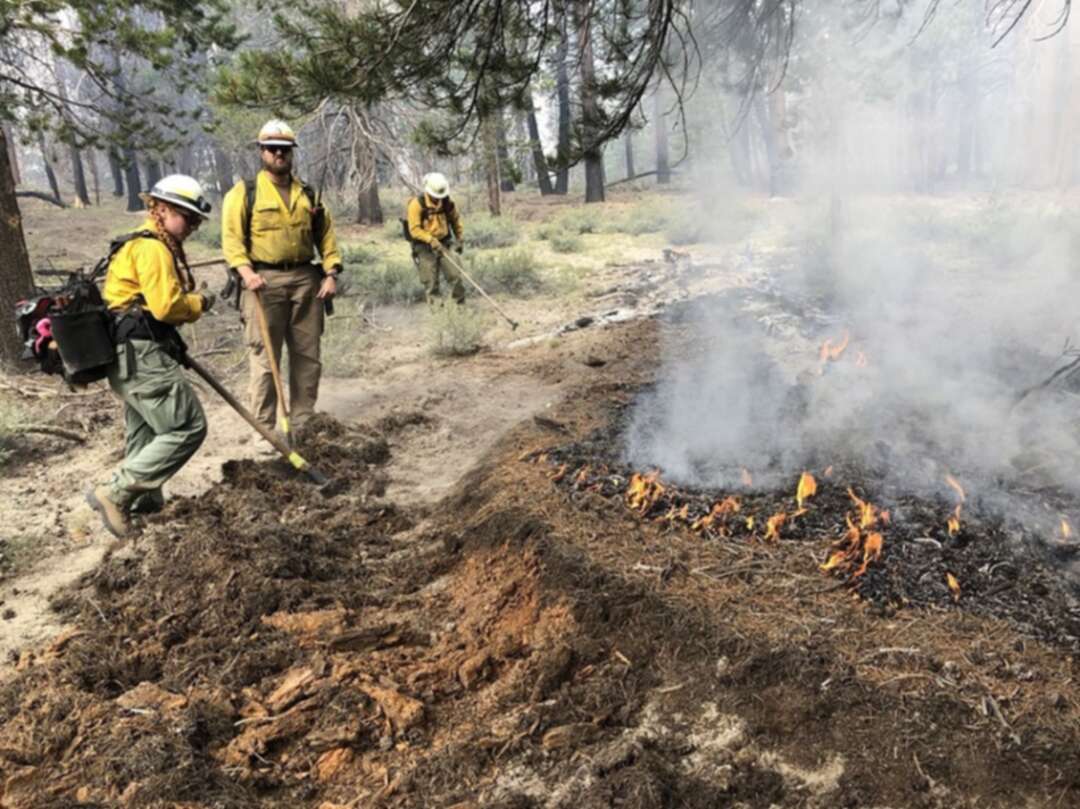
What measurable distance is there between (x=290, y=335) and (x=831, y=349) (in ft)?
17.0

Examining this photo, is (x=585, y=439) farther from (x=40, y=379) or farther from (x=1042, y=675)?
(x=40, y=379)

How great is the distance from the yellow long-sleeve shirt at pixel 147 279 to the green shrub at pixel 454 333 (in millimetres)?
4629

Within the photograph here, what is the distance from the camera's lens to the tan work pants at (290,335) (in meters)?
5.60

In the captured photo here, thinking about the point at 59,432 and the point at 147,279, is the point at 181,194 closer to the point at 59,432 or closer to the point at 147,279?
the point at 147,279

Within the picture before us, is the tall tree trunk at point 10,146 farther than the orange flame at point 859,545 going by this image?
Yes

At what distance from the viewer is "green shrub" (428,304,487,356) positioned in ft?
28.3

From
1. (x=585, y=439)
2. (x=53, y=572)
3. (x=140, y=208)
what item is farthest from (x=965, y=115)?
(x=53, y=572)

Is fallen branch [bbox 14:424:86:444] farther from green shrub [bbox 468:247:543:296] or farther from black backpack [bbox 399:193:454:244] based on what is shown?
green shrub [bbox 468:247:543:296]

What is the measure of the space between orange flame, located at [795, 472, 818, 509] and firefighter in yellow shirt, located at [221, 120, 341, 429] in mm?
3713

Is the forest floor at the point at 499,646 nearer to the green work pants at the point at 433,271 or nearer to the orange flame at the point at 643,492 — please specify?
the orange flame at the point at 643,492

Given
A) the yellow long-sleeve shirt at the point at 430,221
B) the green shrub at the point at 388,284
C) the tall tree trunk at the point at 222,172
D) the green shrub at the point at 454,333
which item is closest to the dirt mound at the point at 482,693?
the green shrub at the point at 454,333

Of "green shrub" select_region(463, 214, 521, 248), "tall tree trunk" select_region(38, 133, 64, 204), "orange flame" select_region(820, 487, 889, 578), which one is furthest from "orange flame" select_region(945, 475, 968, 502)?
"green shrub" select_region(463, 214, 521, 248)

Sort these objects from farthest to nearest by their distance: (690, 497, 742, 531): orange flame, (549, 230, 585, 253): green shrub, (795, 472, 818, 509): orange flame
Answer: (549, 230, 585, 253): green shrub
(795, 472, 818, 509): orange flame
(690, 497, 742, 531): orange flame

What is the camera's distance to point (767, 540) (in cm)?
379
